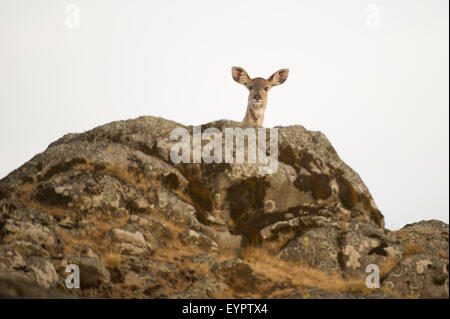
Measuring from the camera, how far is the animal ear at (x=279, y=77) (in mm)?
30938

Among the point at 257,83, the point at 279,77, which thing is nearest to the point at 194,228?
the point at 257,83

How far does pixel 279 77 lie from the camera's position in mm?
31094

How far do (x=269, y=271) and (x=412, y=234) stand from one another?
720 centimetres

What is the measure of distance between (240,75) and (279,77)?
2.01 meters

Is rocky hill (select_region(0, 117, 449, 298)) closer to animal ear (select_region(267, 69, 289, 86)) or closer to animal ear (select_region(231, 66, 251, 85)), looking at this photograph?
animal ear (select_region(267, 69, 289, 86))

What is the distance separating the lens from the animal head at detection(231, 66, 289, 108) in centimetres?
3017

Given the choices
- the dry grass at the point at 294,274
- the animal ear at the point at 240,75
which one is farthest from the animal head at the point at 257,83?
A: the dry grass at the point at 294,274

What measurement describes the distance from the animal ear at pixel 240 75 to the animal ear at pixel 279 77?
114 centimetres

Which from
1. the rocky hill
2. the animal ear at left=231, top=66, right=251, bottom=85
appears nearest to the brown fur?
the animal ear at left=231, top=66, right=251, bottom=85

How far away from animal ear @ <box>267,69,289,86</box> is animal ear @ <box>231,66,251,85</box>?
44.7 inches

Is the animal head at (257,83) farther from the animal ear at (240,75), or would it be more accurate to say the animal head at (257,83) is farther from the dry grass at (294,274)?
the dry grass at (294,274)

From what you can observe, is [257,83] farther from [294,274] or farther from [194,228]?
[294,274]

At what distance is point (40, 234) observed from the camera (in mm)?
19391
